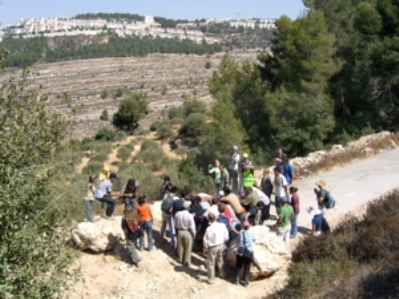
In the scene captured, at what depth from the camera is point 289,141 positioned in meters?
22.0

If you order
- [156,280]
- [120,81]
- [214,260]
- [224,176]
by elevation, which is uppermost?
[224,176]

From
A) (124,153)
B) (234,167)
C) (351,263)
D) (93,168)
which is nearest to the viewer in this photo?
(351,263)

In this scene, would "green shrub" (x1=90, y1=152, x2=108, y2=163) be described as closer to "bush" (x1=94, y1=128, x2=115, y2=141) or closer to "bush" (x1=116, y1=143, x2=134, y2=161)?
"bush" (x1=116, y1=143, x2=134, y2=161)

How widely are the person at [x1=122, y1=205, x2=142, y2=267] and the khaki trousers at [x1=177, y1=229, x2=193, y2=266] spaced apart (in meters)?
0.86

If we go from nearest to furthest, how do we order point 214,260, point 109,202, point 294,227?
point 214,260
point 109,202
point 294,227

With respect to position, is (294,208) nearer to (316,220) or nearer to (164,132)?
(316,220)

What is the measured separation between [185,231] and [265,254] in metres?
1.75

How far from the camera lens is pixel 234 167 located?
43.3ft

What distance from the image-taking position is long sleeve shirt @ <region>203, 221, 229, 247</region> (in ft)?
30.1

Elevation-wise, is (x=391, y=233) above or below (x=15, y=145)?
below

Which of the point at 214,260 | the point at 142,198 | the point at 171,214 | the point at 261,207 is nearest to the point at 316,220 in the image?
the point at 261,207

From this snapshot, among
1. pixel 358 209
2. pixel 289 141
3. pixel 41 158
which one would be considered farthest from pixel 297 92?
pixel 41 158

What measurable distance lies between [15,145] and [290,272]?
18.2 ft

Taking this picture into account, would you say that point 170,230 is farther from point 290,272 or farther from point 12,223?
point 12,223
